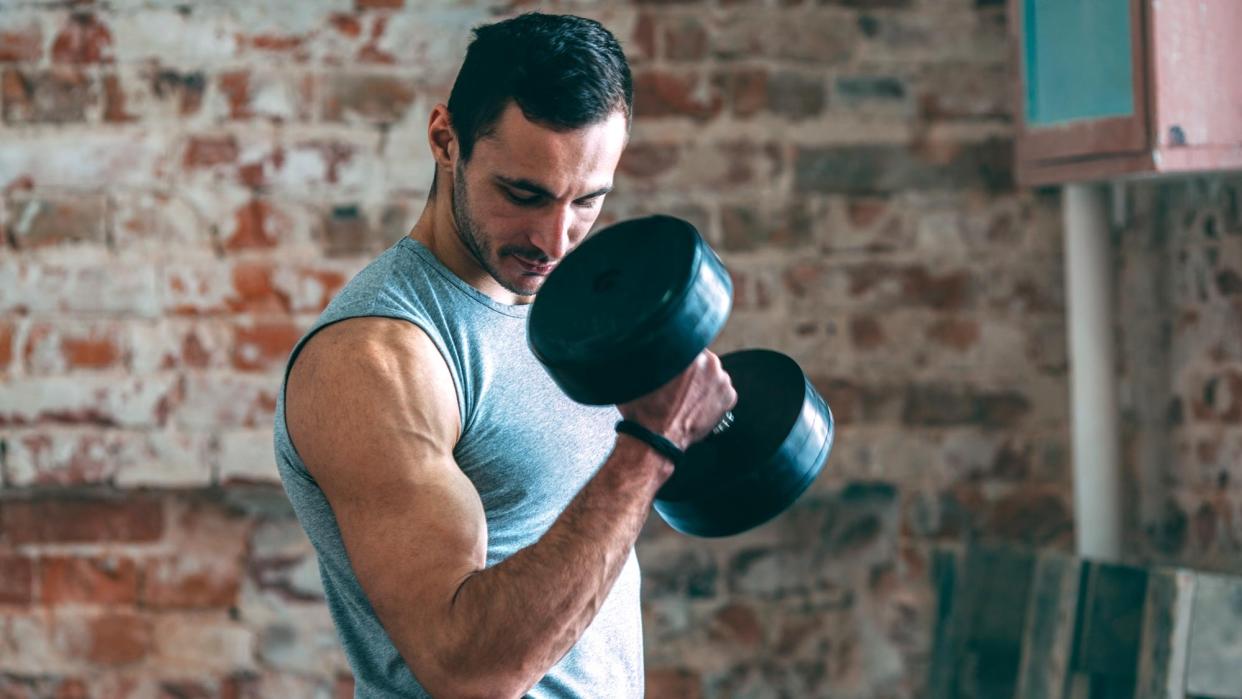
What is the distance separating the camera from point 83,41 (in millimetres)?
2703

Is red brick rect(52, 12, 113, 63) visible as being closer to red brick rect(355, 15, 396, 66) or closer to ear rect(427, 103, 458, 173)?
red brick rect(355, 15, 396, 66)

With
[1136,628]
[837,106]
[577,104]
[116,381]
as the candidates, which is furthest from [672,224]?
[116,381]

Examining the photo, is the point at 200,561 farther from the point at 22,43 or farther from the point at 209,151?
the point at 22,43

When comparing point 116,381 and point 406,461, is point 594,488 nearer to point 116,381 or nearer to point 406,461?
point 406,461

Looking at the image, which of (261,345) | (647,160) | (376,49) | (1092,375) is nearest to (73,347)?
(261,345)

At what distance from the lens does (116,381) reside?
2674 mm

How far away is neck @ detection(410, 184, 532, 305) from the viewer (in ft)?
4.85

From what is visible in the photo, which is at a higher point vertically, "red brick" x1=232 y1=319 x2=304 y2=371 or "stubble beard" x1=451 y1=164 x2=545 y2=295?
"stubble beard" x1=451 y1=164 x2=545 y2=295

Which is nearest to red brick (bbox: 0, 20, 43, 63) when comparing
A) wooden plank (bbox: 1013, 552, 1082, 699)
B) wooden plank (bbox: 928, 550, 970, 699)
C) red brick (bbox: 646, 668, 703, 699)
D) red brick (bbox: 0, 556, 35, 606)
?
red brick (bbox: 0, 556, 35, 606)

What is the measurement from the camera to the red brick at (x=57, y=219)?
2691 mm

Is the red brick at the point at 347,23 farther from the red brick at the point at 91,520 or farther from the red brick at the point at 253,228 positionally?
the red brick at the point at 91,520

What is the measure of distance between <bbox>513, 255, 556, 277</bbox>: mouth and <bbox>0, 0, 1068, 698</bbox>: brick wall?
125 cm

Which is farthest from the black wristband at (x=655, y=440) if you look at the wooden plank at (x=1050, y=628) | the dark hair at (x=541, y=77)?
the wooden plank at (x=1050, y=628)

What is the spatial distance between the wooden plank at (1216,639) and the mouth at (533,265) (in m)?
1.25
